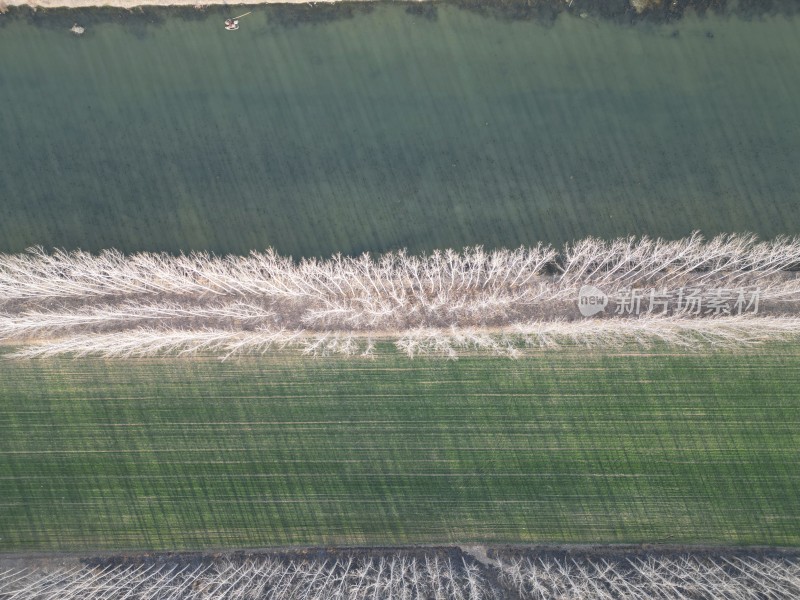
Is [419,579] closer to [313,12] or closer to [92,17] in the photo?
[313,12]

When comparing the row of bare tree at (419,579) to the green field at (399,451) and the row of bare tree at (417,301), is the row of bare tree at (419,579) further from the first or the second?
the row of bare tree at (417,301)

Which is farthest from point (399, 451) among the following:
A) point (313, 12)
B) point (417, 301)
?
point (313, 12)

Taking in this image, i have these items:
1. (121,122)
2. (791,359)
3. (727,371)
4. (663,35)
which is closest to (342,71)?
(121,122)

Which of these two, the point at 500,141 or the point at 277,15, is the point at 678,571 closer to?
the point at 500,141

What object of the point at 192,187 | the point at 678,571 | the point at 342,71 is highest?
the point at 342,71

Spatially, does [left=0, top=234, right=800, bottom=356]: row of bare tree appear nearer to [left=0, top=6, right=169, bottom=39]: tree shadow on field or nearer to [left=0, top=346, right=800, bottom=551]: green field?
[left=0, top=346, right=800, bottom=551]: green field

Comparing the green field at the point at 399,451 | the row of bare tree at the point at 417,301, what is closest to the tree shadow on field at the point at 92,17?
the row of bare tree at the point at 417,301
